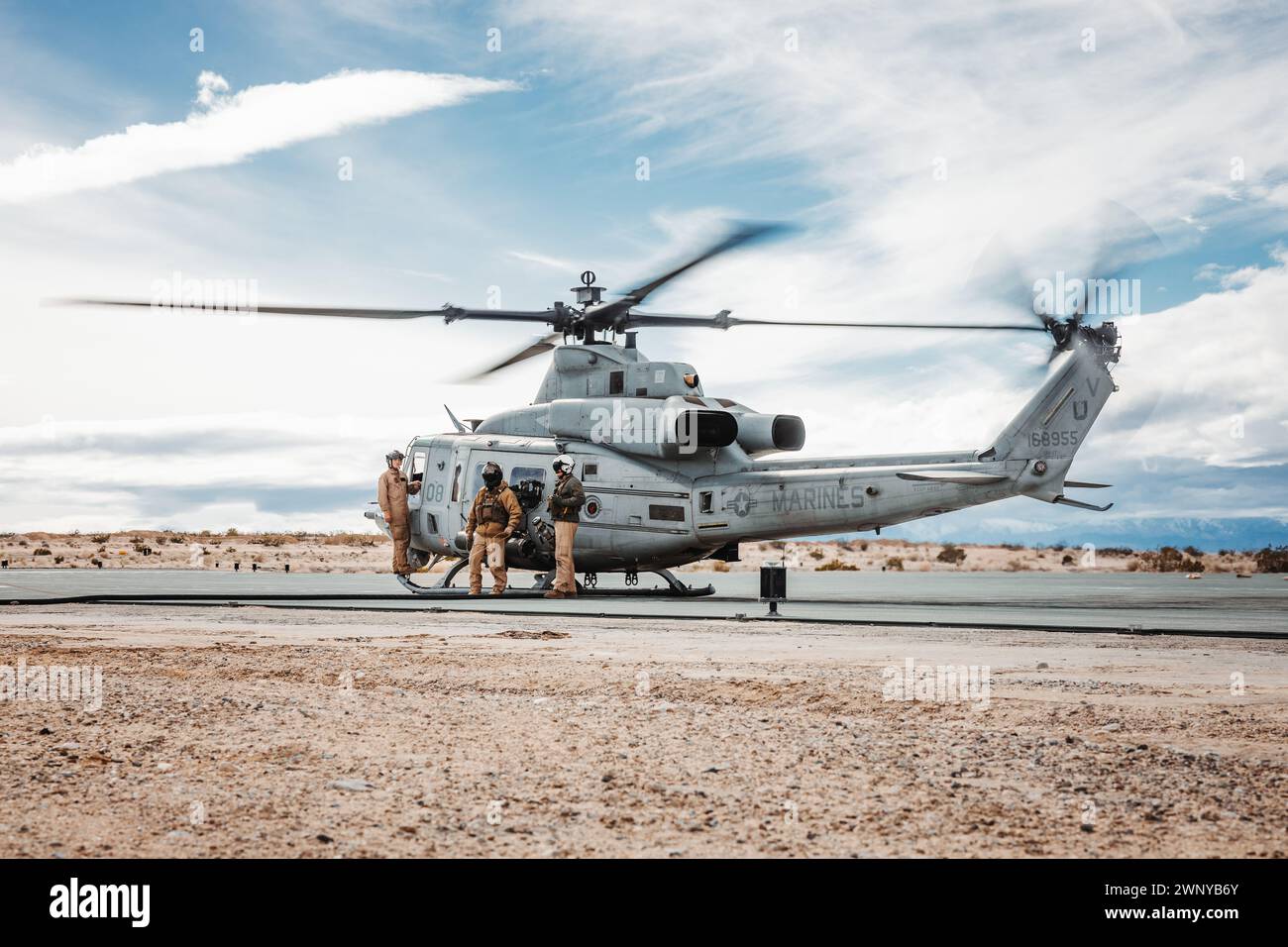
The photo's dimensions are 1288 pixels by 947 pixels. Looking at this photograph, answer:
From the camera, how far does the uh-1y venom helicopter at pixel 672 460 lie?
54.7 ft

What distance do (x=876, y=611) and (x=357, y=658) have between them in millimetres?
7716

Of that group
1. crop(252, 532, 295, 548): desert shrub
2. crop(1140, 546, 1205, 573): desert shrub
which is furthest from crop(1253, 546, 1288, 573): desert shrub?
crop(252, 532, 295, 548): desert shrub

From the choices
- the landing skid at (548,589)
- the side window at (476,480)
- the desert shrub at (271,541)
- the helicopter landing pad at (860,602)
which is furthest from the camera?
the desert shrub at (271,541)

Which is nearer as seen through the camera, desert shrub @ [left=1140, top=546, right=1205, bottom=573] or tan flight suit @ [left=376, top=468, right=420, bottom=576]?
tan flight suit @ [left=376, top=468, right=420, bottom=576]

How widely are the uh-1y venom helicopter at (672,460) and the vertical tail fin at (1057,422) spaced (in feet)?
0.07

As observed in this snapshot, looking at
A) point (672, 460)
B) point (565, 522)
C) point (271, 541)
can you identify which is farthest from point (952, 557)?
point (271, 541)

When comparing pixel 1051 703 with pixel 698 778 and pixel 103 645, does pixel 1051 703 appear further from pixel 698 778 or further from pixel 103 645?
pixel 103 645

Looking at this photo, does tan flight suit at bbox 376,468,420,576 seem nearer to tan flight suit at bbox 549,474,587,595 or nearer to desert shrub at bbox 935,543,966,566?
tan flight suit at bbox 549,474,587,595

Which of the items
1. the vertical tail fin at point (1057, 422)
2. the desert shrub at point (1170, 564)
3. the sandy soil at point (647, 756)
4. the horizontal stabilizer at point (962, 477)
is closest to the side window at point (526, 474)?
the horizontal stabilizer at point (962, 477)

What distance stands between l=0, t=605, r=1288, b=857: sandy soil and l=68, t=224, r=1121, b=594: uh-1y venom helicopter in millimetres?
6939

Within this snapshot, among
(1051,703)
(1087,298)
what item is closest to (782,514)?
(1087,298)

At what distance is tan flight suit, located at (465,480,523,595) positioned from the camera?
18641 millimetres

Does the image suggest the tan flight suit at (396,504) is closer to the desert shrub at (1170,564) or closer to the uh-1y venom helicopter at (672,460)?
the uh-1y venom helicopter at (672,460)

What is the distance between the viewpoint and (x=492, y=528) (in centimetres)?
1866
